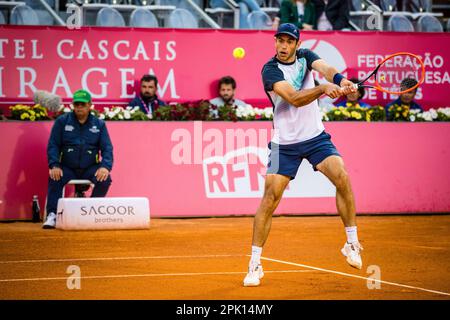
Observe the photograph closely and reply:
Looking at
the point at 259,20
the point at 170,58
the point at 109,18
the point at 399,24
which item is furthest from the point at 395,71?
the point at 109,18

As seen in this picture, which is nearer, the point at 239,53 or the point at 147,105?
the point at 147,105

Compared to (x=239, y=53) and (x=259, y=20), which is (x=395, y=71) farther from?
(x=259, y=20)

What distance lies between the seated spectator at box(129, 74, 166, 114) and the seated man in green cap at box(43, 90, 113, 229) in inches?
49.5

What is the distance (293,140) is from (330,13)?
8.76m

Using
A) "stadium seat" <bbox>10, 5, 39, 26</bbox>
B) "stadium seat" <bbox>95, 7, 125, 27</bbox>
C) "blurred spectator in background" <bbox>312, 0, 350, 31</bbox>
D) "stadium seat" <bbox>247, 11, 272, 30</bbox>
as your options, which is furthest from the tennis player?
"stadium seat" <bbox>247, 11, 272, 30</bbox>

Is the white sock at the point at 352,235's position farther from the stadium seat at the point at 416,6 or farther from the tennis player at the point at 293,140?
the stadium seat at the point at 416,6

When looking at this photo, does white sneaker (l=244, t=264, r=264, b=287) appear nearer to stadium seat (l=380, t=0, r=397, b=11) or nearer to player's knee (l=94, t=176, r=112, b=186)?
player's knee (l=94, t=176, r=112, b=186)

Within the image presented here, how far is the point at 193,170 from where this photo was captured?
42.9ft

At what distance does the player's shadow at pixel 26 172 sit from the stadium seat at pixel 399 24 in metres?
7.46

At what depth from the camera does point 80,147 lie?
12266 millimetres

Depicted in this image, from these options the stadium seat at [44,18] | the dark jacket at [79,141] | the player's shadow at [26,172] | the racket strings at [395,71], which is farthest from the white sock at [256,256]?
the stadium seat at [44,18]

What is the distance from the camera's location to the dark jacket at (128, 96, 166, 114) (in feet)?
44.3
